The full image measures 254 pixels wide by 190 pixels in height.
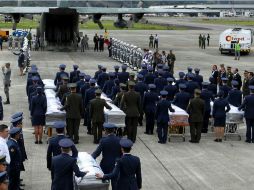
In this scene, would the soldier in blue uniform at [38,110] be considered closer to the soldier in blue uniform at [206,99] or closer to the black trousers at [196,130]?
the black trousers at [196,130]

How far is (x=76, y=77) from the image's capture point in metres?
17.9

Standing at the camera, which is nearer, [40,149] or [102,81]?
[40,149]

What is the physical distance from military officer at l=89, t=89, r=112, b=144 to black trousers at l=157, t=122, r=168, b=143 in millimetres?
1682

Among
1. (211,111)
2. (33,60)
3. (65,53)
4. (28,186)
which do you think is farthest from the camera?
(65,53)

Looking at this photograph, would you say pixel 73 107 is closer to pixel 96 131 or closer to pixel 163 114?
pixel 96 131

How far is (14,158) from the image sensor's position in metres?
8.95

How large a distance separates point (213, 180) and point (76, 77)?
27.6 ft

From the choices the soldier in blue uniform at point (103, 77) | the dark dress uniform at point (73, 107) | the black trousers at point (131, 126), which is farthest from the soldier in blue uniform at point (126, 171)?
the soldier in blue uniform at point (103, 77)

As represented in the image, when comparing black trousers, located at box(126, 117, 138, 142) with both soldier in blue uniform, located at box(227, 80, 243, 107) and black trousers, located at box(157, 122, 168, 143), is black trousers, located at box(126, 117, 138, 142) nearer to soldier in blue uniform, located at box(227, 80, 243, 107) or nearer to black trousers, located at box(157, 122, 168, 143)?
black trousers, located at box(157, 122, 168, 143)

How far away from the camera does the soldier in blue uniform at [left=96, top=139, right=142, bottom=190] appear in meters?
7.77

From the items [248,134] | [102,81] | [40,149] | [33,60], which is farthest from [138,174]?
[33,60]

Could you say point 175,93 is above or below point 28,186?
above

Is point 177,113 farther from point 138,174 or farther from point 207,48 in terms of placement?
point 207,48

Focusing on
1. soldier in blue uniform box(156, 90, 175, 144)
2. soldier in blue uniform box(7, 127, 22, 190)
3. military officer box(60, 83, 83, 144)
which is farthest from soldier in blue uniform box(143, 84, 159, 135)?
soldier in blue uniform box(7, 127, 22, 190)
